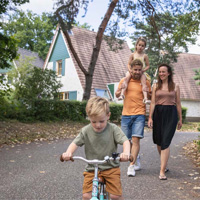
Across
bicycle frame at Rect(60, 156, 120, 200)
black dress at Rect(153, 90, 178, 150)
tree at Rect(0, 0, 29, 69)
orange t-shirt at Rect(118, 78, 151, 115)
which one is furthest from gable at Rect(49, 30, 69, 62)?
bicycle frame at Rect(60, 156, 120, 200)

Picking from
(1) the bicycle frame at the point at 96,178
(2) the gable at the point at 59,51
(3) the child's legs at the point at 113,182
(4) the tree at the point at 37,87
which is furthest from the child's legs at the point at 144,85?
(2) the gable at the point at 59,51

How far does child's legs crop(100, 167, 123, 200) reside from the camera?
116 inches

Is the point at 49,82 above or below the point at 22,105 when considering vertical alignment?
above

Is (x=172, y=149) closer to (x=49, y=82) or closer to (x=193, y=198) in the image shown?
(x=193, y=198)

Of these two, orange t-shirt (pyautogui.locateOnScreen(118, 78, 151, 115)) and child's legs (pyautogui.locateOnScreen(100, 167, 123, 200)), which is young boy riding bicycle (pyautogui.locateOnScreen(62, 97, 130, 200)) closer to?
child's legs (pyautogui.locateOnScreen(100, 167, 123, 200))

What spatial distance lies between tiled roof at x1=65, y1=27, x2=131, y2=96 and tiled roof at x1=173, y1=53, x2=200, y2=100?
6893mm

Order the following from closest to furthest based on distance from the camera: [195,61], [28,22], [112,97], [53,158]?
[53,158] < [112,97] < [195,61] < [28,22]

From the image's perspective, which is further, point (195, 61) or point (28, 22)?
point (28, 22)

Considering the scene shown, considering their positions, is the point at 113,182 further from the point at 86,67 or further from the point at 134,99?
the point at 86,67

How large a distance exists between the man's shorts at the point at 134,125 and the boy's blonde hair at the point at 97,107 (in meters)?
2.86

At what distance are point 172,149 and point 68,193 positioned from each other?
5934mm

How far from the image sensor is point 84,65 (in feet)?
83.7

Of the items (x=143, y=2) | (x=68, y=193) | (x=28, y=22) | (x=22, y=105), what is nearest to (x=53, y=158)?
(x=68, y=193)

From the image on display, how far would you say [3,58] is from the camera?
10.1 meters
